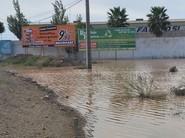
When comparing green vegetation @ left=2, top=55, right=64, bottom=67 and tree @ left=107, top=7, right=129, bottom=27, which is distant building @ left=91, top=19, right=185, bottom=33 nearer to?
tree @ left=107, top=7, right=129, bottom=27

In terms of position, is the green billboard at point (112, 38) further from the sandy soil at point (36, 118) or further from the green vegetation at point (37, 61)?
the sandy soil at point (36, 118)

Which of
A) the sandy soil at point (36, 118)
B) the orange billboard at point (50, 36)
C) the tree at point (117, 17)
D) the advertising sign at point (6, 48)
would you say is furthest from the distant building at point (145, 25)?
the sandy soil at point (36, 118)

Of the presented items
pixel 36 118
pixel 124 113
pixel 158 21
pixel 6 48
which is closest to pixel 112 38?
pixel 6 48

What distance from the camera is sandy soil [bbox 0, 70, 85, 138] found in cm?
1080

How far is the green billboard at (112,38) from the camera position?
5778cm

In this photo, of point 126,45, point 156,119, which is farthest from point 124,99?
point 126,45

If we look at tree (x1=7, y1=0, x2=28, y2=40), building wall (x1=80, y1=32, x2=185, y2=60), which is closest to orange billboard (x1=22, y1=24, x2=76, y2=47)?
building wall (x1=80, y1=32, x2=185, y2=60)

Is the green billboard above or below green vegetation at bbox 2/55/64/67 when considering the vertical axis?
above

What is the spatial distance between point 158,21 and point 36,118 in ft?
204

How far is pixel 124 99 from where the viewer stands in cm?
1708

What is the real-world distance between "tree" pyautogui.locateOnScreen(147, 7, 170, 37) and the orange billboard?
19837 mm

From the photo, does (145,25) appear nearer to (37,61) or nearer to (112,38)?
(112,38)

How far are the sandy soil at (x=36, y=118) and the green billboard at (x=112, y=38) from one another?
3997cm

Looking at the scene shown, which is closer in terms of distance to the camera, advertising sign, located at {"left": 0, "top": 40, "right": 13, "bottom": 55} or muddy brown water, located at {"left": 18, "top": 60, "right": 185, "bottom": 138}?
muddy brown water, located at {"left": 18, "top": 60, "right": 185, "bottom": 138}
